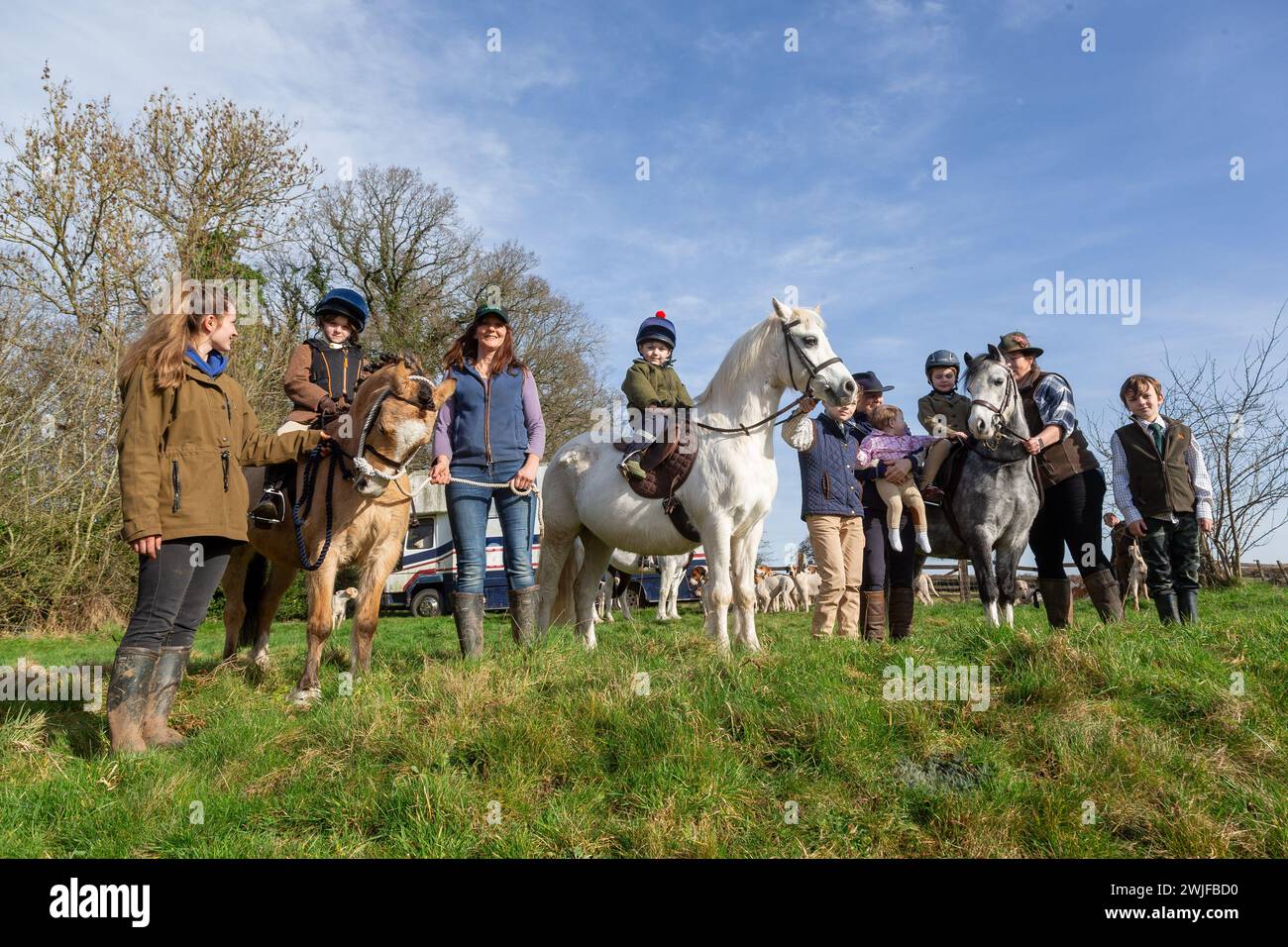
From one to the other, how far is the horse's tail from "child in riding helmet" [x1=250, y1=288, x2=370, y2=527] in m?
1.54

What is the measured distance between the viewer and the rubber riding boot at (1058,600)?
22.5 ft

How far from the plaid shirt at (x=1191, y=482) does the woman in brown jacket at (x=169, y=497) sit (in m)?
6.53

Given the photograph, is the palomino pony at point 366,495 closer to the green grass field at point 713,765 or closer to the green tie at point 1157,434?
the green grass field at point 713,765

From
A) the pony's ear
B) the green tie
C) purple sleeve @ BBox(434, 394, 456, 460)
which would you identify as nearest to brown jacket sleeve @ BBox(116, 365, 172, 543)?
A: the pony's ear

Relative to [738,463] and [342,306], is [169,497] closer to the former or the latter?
[342,306]

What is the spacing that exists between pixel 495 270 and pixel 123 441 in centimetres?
2769

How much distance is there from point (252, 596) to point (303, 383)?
2.47 metres

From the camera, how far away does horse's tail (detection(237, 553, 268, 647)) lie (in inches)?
289

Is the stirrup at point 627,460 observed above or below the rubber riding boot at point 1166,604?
above

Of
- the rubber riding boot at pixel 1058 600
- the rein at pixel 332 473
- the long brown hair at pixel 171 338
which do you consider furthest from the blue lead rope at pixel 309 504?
the rubber riding boot at pixel 1058 600

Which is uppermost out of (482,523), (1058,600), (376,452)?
(376,452)

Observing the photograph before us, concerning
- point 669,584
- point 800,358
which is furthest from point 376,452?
point 669,584

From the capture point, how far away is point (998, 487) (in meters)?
6.73
